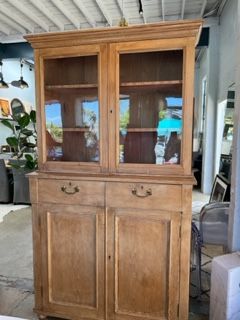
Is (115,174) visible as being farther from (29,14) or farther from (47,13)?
(29,14)

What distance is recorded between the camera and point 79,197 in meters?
1.78

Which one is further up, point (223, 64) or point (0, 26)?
point (0, 26)

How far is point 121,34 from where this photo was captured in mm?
1647

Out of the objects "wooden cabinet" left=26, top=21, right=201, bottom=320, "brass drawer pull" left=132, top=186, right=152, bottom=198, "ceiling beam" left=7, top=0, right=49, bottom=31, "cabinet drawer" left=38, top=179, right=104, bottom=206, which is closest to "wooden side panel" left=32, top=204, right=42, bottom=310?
"wooden cabinet" left=26, top=21, right=201, bottom=320

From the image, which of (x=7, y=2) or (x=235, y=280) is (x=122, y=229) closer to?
(x=235, y=280)

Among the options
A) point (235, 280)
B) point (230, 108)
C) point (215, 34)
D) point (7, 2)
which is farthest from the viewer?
point (215, 34)

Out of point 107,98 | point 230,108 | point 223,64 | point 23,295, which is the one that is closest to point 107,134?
point 107,98

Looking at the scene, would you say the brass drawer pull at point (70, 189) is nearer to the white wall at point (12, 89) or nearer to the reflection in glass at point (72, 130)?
the reflection in glass at point (72, 130)

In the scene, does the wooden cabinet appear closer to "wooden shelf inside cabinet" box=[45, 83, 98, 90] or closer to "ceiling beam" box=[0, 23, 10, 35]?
"wooden shelf inside cabinet" box=[45, 83, 98, 90]

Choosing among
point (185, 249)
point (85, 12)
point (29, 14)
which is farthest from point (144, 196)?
point (29, 14)

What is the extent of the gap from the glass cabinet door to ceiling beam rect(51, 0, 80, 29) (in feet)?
11.7

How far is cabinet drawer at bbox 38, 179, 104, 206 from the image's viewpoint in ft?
5.74

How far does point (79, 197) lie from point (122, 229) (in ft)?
1.14

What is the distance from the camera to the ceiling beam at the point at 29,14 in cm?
456
